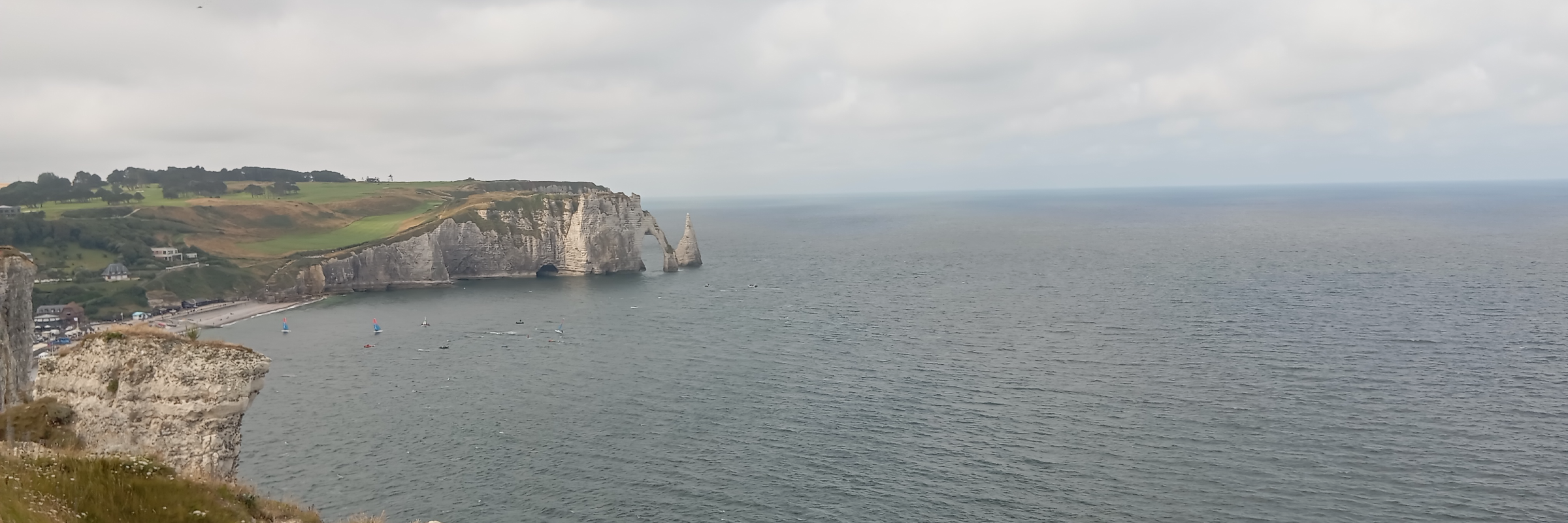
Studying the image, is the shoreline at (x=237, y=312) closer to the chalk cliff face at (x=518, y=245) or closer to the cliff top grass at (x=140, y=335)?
the chalk cliff face at (x=518, y=245)

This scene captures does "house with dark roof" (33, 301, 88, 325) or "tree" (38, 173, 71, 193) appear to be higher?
"tree" (38, 173, 71, 193)

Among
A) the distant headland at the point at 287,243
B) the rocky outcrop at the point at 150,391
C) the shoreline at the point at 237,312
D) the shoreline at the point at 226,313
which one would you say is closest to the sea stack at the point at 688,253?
the distant headland at the point at 287,243

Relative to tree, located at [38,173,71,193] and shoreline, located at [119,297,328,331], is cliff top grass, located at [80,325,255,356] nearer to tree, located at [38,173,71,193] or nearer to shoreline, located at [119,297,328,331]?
shoreline, located at [119,297,328,331]

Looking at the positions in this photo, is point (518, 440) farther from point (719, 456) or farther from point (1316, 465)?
point (1316, 465)

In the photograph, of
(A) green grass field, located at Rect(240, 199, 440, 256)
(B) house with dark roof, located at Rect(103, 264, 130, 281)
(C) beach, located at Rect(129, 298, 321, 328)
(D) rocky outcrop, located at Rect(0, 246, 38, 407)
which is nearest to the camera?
(D) rocky outcrop, located at Rect(0, 246, 38, 407)

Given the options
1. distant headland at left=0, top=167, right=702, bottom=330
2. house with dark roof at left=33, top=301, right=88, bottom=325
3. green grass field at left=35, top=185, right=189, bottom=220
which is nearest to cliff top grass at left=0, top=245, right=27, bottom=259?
house with dark roof at left=33, top=301, right=88, bottom=325

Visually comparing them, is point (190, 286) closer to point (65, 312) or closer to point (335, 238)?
point (65, 312)
